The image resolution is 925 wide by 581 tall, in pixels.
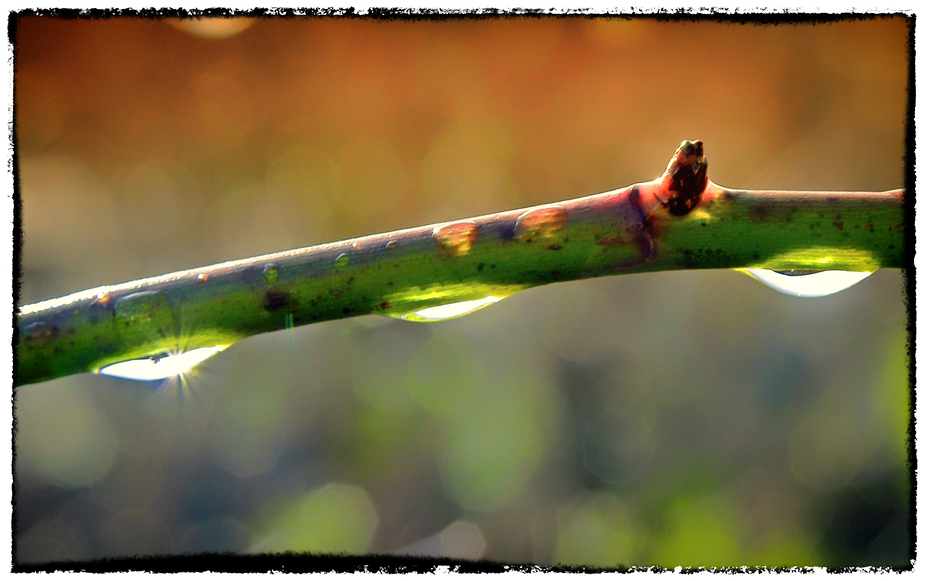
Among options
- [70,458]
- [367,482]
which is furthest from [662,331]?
[70,458]

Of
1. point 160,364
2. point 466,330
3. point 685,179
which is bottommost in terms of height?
point 466,330

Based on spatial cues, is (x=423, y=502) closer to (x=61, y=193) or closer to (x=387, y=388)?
(x=387, y=388)

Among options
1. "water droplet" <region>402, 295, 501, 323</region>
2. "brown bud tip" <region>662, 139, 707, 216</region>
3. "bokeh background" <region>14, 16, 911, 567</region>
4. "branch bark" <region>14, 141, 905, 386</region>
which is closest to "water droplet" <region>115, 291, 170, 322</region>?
"branch bark" <region>14, 141, 905, 386</region>

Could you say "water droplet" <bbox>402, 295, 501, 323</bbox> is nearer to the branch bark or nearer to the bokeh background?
the branch bark

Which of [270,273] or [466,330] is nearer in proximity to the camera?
[270,273]

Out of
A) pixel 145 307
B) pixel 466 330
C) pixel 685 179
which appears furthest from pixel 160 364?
pixel 466 330

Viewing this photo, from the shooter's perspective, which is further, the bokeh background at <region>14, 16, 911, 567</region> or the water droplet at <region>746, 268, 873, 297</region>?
the bokeh background at <region>14, 16, 911, 567</region>

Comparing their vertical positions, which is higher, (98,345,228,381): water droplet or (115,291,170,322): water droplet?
(115,291,170,322): water droplet

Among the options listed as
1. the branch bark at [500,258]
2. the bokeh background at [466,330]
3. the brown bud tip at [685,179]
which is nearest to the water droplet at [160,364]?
the branch bark at [500,258]

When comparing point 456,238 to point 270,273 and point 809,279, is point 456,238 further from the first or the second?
point 809,279
